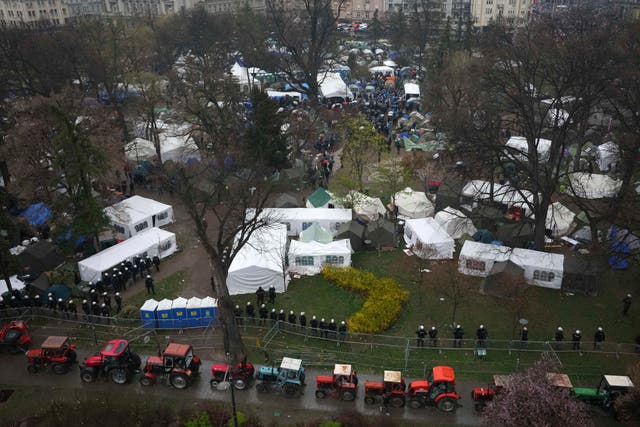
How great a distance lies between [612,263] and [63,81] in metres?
38.2

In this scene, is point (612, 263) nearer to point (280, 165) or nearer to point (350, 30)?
point (280, 165)

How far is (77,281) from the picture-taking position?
69.6 ft

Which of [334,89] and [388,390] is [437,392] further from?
[334,89]

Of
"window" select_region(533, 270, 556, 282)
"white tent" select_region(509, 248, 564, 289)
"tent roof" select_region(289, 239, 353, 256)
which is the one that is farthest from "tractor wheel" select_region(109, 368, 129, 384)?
"window" select_region(533, 270, 556, 282)

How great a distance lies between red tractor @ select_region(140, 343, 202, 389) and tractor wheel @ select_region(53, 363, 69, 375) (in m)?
2.72

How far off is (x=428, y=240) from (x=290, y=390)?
32.9 feet

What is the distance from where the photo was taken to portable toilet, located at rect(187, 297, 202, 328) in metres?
18.1

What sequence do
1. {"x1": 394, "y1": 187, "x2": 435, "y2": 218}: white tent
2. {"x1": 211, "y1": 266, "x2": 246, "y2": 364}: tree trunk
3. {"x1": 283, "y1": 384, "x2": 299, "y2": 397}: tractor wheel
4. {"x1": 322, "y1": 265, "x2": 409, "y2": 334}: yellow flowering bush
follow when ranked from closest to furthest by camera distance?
{"x1": 283, "y1": 384, "x2": 299, "y2": 397}: tractor wheel < {"x1": 211, "y1": 266, "x2": 246, "y2": 364}: tree trunk < {"x1": 322, "y1": 265, "x2": 409, "y2": 334}: yellow flowering bush < {"x1": 394, "y1": 187, "x2": 435, "y2": 218}: white tent

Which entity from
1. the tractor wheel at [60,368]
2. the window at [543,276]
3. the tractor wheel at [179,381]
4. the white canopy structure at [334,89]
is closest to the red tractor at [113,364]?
the tractor wheel at [60,368]

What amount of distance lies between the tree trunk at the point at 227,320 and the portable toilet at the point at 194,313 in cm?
193

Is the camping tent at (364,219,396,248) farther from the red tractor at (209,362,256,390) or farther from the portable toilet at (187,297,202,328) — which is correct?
the red tractor at (209,362,256,390)

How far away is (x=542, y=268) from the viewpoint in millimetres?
20141

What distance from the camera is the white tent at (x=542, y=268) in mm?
20125

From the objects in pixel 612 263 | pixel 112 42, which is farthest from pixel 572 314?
pixel 112 42
